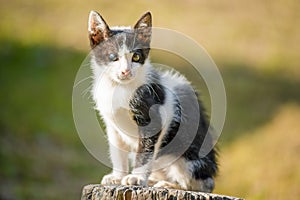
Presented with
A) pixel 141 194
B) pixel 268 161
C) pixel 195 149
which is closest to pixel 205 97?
pixel 268 161

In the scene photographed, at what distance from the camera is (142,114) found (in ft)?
17.4

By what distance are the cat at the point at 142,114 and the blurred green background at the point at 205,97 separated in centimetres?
287

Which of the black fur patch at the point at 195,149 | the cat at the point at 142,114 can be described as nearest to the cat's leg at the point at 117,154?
the cat at the point at 142,114

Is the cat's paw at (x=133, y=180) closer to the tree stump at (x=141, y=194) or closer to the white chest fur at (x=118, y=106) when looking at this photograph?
the white chest fur at (x=118, y=106)

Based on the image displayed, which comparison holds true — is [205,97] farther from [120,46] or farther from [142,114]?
[120,46]

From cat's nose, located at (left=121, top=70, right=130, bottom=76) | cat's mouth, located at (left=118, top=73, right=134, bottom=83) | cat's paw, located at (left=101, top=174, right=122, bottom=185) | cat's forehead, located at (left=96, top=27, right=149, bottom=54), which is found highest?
cat's forehead, located at (left=96, top=27, right=149, bottom=54)

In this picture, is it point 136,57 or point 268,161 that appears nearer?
point 136,57

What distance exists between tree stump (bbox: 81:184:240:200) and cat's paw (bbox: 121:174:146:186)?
1.73 ft

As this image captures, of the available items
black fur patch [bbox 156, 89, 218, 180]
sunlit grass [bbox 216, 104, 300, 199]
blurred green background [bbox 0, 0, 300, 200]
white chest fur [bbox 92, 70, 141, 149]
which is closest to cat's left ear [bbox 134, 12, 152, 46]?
white chest fur [bbox 92, 70, 141, 149]

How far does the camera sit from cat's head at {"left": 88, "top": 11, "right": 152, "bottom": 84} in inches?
204

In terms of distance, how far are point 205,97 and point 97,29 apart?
5792mm

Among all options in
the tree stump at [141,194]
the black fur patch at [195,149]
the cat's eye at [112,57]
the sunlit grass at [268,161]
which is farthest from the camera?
the sunlit grass at [268,161]

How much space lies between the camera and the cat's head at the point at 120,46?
5.19m

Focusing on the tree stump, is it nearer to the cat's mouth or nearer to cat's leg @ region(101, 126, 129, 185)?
cat's leg @ region(101, 126, 129, 185)
